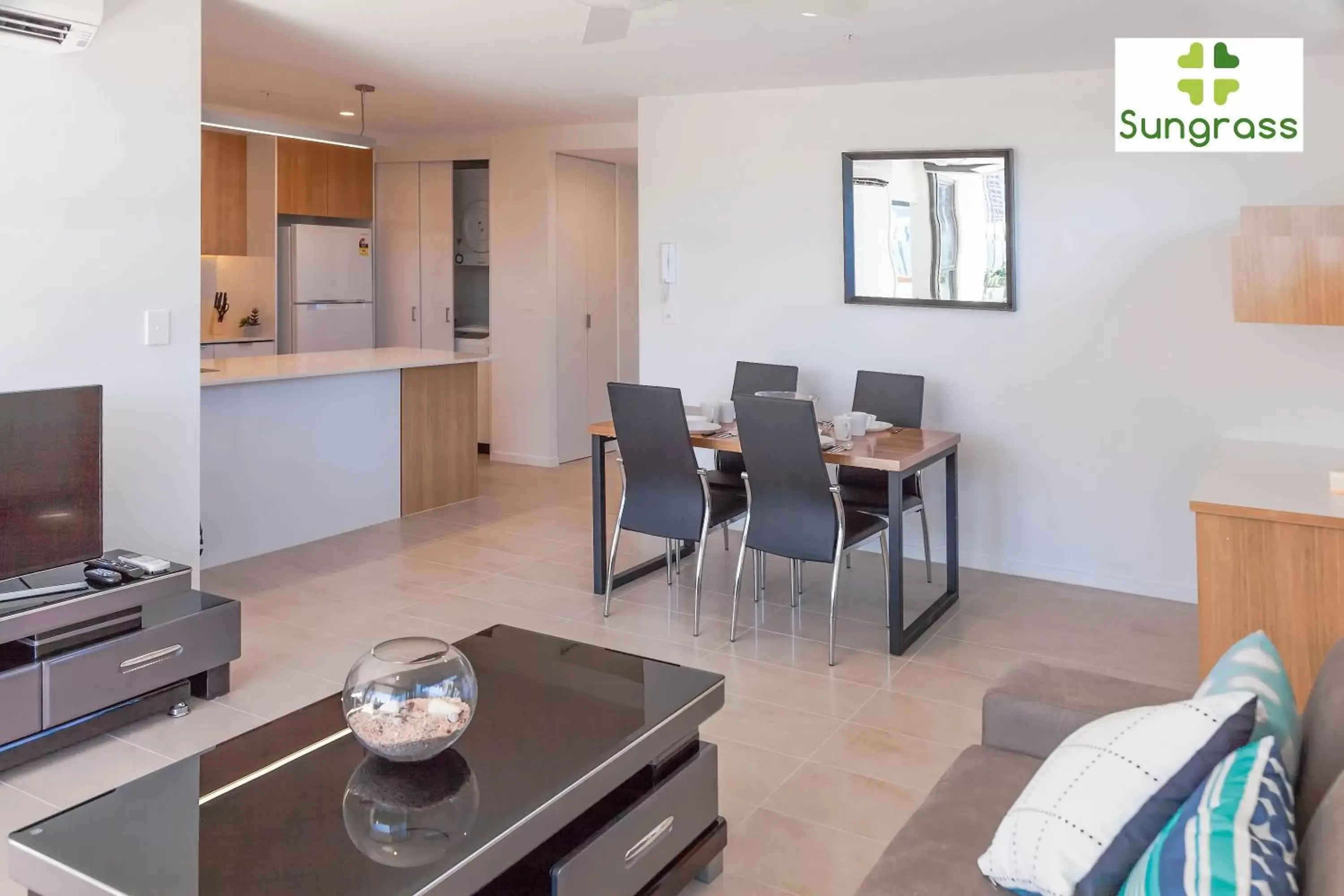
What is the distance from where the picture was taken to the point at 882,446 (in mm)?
4266

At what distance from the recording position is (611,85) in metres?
5.62

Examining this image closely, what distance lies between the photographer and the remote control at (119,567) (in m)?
3.36

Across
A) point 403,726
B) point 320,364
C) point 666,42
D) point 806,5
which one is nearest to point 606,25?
point 806,5

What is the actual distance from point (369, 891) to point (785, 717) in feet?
6.37

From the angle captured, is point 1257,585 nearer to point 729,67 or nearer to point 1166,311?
point 1166,311

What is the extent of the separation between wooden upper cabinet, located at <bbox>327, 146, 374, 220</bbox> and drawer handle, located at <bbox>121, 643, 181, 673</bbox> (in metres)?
5.03

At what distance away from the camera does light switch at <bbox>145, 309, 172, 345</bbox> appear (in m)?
3.86

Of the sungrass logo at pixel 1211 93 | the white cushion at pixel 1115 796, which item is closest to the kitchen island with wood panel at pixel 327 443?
the sungrass logo at pixel 1211 93

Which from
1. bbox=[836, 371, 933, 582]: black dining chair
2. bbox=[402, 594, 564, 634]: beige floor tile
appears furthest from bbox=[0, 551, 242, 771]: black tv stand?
bbox=[836, 371, 933, 582]: black dining chair

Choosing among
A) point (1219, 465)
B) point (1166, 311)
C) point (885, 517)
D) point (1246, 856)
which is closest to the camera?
point (1246, 856)

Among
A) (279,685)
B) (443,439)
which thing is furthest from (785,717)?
(443,439)

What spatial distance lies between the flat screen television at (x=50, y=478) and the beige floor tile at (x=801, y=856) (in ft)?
7.11

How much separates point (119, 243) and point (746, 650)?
2.65m

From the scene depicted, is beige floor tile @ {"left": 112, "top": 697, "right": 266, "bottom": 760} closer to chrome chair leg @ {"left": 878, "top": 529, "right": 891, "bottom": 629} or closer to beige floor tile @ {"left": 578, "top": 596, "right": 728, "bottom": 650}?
beige floor tile @ {"left": 578, "top": 596, "right": 728, "bottom": 650}
